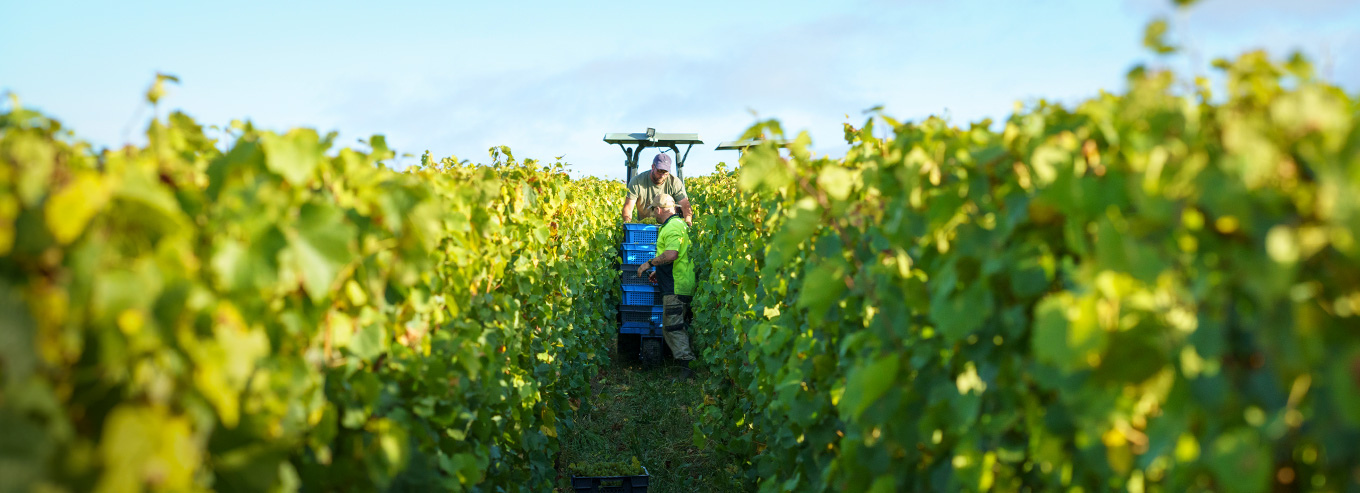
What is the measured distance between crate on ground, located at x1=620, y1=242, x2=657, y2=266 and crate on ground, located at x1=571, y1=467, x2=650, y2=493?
390cm

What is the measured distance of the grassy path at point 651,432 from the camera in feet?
18.1

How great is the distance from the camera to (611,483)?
4.73m

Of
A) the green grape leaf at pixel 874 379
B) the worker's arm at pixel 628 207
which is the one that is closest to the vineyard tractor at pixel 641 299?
the worker's arm at pixel 628 207

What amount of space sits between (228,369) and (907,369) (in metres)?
1.45

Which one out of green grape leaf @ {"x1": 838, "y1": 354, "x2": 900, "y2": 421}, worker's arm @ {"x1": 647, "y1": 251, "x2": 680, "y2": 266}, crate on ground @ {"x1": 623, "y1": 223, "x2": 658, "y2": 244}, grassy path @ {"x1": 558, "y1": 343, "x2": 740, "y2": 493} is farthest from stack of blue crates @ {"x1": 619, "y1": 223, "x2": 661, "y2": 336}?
green grape leaf @ {"x1": 838, "y1": 354, "x2": 900, "y2": 421}

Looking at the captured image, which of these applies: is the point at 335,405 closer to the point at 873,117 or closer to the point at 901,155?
the point at 901,155

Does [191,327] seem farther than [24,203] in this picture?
Yes

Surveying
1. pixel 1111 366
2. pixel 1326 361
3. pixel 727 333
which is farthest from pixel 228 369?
pixel 727 333

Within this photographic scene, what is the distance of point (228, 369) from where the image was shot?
1354 millimetres

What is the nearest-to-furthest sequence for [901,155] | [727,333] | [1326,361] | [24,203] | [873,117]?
[1326,361] < [24,203] < [901,155] < [873,117] < [727,333]

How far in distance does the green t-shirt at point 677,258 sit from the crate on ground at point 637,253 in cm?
58

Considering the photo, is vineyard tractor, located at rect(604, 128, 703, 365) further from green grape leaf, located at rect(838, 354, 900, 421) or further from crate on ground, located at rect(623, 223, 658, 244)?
green grape leaf, located at rect(838, 354, 900, 421)

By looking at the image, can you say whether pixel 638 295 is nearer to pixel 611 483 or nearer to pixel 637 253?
pixel 637 253

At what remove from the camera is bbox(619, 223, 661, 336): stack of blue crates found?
8.51m
